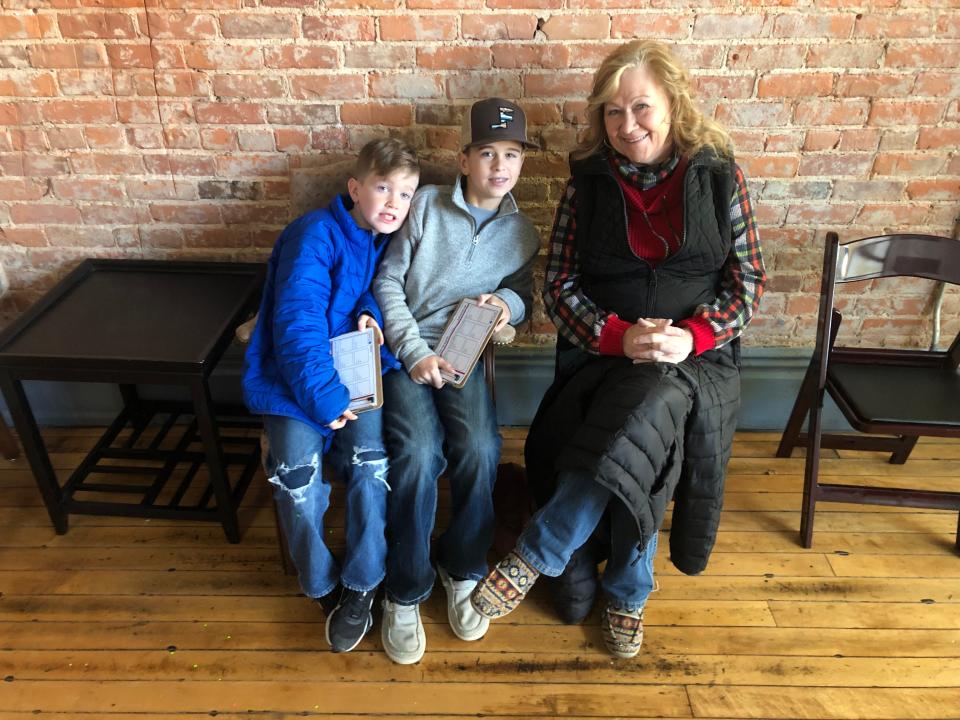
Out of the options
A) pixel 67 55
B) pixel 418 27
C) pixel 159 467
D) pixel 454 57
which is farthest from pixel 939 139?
pixel 159 467

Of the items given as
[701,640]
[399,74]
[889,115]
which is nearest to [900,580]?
[701,640]

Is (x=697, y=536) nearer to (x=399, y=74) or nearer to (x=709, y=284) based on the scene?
(x=709, y=284)

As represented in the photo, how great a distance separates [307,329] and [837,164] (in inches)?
69.7

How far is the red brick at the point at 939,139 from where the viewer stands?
7.38 ft

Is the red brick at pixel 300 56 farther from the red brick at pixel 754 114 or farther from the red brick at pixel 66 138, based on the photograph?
the red brick at pixel 754 114

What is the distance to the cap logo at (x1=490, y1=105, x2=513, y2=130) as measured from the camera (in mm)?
1910

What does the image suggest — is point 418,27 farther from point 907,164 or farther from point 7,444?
point 7,444

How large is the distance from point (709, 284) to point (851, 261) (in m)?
0.54

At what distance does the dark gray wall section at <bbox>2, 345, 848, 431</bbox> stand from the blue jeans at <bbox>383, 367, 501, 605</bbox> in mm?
636

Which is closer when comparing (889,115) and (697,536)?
(697,536)

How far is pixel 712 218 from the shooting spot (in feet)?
6.30

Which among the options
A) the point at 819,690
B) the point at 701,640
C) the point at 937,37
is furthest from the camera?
the point at 937,37

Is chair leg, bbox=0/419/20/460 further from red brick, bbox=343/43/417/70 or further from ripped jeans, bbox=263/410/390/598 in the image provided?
red brick, bbox=343/43/417/70

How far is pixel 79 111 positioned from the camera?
2.26 metres
